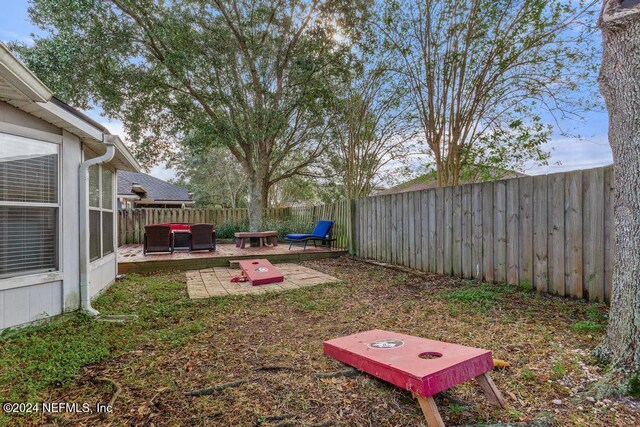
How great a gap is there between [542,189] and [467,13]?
3384mm

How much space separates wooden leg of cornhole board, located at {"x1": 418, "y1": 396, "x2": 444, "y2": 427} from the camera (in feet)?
5.18

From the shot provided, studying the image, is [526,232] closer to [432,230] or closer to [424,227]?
[432,230]

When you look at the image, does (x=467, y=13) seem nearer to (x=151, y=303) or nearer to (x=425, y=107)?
(x=425, y=107)

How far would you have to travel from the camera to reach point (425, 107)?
6.32 metres

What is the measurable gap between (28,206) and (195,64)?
290 inches

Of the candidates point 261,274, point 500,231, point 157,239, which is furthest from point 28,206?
point 500,231

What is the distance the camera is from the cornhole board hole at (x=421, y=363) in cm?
164

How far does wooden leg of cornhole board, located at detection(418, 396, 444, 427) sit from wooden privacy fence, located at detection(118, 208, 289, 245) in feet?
37.1

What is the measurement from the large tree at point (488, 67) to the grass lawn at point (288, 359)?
3275mm

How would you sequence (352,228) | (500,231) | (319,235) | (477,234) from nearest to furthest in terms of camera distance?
(500,231), (477,234), (352,228), (319,235)

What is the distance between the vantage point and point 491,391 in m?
1.86

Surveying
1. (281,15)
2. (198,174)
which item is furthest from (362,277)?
(198,174)

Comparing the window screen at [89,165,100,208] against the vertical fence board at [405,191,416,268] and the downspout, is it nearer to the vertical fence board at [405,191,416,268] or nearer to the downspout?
the downspout

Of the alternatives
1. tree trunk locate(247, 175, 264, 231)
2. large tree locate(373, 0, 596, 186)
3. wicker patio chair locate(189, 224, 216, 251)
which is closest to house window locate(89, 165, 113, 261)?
wicker patio chair locate(189, 224, 216, 251)
